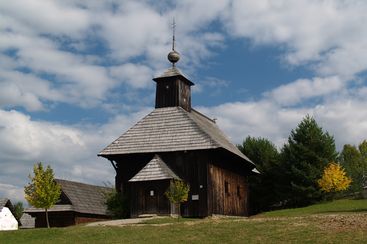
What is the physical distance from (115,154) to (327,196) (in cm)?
1970

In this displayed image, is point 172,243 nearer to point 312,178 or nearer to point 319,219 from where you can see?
point 319,219

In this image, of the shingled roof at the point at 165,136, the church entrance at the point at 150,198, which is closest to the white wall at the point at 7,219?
the shingled roof at the point at 165,136

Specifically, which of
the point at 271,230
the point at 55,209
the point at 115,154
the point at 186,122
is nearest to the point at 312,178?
the point at 186,122

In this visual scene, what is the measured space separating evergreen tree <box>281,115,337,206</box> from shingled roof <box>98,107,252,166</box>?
9.79 metres

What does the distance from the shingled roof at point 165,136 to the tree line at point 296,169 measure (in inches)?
394

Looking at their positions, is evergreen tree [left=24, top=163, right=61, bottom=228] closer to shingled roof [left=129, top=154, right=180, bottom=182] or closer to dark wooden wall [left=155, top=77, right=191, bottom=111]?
shingled roof [left=129, top=154, right=180, bottom=182]

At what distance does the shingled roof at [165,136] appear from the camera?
36250 millimetres

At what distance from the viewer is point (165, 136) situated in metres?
37.8

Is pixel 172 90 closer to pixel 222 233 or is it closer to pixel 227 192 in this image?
pixel 227 192

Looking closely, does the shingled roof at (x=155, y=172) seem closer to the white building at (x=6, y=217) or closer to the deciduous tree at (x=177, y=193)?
the deciduous tree at (x=177, y=193)

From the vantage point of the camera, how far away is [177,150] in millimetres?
36219

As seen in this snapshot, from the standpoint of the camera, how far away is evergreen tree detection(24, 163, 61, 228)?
1234 inches

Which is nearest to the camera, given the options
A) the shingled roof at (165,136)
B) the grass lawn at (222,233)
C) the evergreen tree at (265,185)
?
the grass lawn at (222,233)

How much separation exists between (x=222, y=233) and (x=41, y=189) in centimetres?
1193
